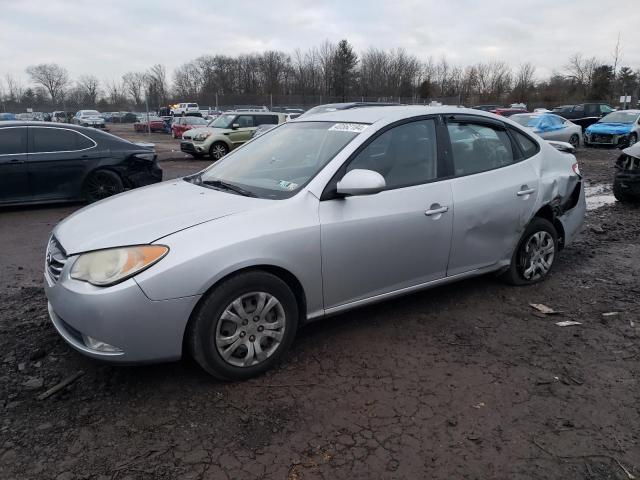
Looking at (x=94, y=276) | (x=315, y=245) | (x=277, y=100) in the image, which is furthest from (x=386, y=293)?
(x=277, y=100)

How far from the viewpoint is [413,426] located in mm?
2811

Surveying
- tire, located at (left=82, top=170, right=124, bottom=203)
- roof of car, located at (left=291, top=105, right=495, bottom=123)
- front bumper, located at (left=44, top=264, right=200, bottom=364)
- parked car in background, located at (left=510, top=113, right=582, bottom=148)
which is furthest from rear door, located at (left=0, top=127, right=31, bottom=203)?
parked car in background, located at (left=510, top=113, right=582, bottom=148)

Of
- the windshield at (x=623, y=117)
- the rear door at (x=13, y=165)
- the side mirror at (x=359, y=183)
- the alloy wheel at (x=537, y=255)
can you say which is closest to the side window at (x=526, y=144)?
the alloy wheel at (x=537, y=255)

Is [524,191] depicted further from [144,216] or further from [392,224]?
[144,216]

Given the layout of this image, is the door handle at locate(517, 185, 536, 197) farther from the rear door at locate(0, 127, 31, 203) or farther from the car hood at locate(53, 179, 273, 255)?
the rear door at locate(0, 127, 31, 203)

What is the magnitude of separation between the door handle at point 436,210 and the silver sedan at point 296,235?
0.05 feet

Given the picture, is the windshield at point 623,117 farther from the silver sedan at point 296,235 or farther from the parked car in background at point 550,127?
the silver sedan at point 296,235

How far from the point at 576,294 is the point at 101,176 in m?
7.72

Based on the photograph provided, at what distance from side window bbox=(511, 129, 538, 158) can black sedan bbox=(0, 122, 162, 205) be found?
6.92 m

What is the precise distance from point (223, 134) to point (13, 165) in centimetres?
1017

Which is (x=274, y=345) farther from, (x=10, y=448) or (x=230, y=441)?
(x=10, y=448)

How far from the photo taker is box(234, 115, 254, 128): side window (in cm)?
1847

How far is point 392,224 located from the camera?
11.9 feet

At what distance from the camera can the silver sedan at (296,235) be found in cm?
288
